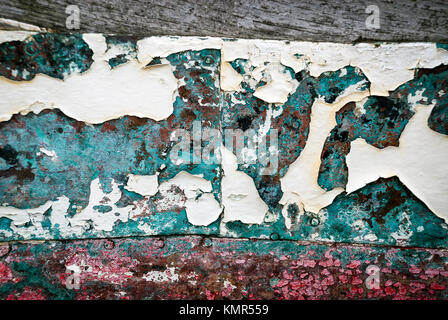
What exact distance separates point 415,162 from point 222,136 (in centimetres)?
104

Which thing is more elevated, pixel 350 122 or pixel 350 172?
pixel 350 122

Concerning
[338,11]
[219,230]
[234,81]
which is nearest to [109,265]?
[219,230]

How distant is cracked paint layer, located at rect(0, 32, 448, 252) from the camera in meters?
1.32

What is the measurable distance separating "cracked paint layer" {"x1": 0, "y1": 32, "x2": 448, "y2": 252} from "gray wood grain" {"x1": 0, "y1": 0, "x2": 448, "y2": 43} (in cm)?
6

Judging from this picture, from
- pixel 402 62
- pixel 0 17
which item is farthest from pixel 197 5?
pixel 402 62

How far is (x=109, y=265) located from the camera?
1406 millimetres

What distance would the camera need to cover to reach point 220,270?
1.43 metres

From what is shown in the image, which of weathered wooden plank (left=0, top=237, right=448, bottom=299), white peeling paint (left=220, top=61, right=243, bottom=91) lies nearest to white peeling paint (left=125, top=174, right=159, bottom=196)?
weathered wooden plank (left=0, top=237, right=448, bottom=299)

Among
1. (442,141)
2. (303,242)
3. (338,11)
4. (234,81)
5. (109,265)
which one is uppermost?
(338,11)

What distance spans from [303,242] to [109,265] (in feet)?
→ 3.58

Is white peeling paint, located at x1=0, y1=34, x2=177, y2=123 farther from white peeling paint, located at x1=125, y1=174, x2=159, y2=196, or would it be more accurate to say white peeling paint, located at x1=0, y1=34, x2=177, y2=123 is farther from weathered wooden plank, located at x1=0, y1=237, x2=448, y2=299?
weathered wooden plank, located at x1=0, y1=237, x2=448, y2=299

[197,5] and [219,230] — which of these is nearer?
[197,5]

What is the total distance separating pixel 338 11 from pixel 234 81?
64 centimetres

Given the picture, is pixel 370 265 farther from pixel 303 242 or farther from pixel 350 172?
pixel 350 172
